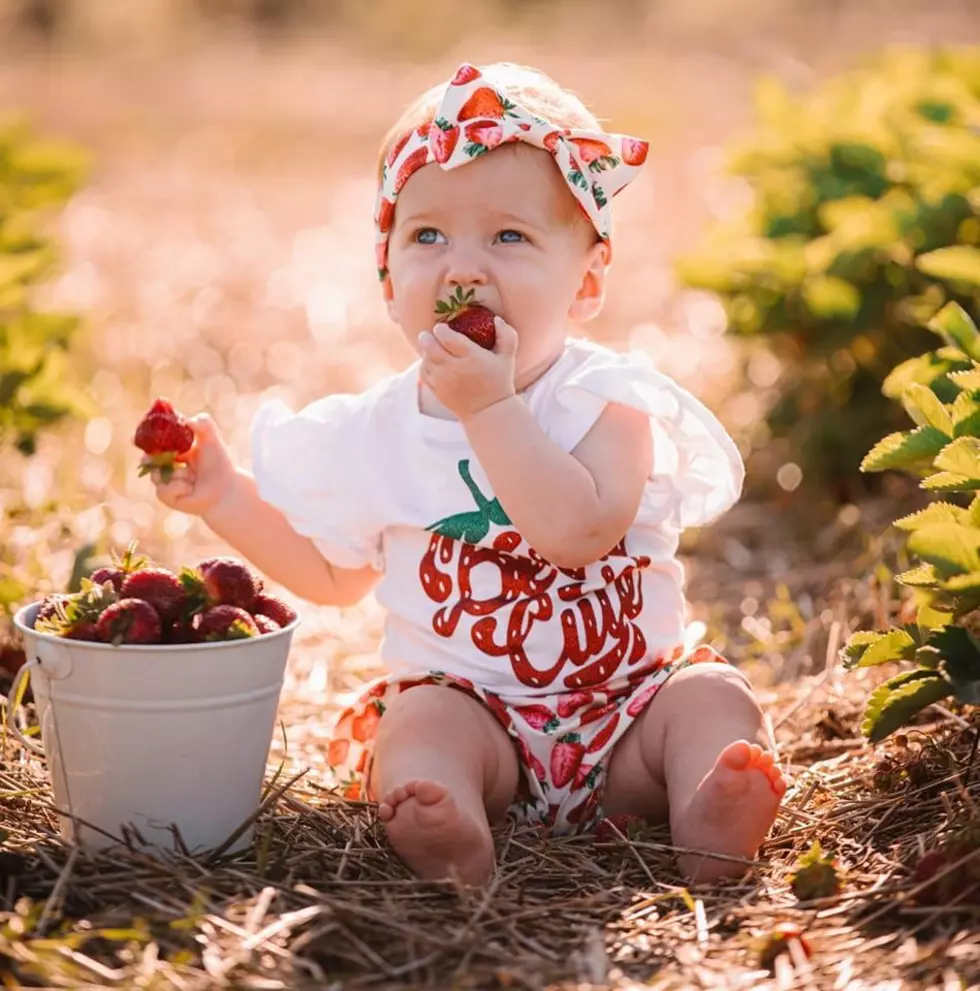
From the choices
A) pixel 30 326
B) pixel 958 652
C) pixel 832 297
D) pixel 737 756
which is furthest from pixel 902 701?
pixel 30 326

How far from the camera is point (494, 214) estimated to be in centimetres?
264

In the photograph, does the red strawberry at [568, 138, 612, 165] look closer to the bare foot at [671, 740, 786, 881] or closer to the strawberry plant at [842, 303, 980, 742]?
the strawberry plant at [842, 303, 980, 742]

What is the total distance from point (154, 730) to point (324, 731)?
108 centimetres

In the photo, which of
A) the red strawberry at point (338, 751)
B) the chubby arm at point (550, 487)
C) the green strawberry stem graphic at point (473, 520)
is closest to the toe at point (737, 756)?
the chubby arm at point (550, 487)

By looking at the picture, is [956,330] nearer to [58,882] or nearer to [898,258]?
[898,258]

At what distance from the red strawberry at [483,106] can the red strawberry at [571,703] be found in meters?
0.98

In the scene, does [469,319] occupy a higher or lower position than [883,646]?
higher

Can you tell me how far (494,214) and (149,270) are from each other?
18.4ft

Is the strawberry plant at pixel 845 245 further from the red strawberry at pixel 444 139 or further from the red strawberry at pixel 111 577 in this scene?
the red strawberry at pixel 111 577

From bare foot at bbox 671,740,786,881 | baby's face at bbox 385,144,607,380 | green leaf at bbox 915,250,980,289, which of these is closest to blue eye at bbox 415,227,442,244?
baby's face at bbox 385,144,607,380

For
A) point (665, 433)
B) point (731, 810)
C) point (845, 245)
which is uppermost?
point (845, 245)

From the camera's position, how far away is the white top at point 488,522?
2.70 m

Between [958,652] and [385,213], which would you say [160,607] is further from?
[958,652]

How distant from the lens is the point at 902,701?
2.33m
